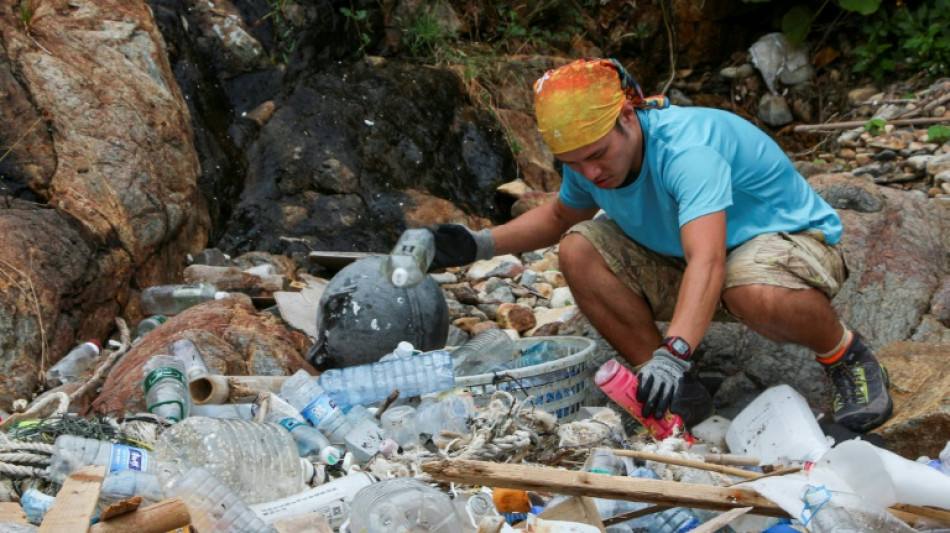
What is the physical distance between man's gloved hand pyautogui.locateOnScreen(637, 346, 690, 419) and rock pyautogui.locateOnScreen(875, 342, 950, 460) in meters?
0.83

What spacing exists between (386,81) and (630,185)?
4.87 metres

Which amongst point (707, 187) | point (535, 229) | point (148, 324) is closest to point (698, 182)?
point (707, 187)

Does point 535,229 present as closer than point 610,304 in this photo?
No

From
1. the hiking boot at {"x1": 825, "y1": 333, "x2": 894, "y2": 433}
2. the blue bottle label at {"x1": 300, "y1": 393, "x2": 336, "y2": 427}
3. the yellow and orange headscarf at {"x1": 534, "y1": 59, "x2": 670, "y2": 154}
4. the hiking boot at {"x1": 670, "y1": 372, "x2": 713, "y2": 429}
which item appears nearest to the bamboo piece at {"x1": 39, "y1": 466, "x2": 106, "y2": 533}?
the blue bottle label at {"x1": 300, "y1": 393, "x2": 336, "y2": 427}

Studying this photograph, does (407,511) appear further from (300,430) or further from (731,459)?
(731,459)

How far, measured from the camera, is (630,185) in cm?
362

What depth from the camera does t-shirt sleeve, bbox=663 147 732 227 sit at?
10.8 ft

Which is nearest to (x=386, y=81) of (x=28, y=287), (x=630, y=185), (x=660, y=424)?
(x=28, y=287)

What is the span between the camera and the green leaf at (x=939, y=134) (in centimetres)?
764

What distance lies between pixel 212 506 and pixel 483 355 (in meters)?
1.75

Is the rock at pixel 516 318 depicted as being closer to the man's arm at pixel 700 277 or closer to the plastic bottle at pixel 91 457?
the man's arm at pixel 700 277

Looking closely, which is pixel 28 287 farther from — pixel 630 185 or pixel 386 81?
pixel 386 81

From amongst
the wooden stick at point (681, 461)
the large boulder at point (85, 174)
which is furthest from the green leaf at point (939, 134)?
the wooden stick at point (681, 461)

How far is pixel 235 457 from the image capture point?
A: 2781 mm
